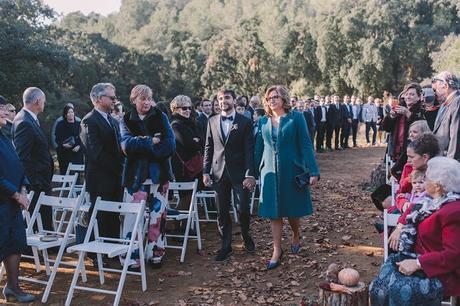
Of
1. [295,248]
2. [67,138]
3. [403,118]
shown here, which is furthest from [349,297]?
[67,138]

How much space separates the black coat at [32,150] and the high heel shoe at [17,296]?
1.61m

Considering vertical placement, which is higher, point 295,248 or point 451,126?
point 451,126

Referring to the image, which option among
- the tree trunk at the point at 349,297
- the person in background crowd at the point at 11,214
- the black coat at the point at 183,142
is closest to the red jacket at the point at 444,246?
the tree trunk at the point at 349,297

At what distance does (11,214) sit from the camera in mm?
5094

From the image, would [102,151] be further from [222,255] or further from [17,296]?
[222,255]

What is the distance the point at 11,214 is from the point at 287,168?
3118 millimetres

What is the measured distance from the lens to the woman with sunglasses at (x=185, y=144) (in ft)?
24.3

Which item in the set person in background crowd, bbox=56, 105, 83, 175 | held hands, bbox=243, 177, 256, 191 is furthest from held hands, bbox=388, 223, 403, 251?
person in background crowd, bbox=56, 105, 83, 175

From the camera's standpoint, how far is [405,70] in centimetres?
3509

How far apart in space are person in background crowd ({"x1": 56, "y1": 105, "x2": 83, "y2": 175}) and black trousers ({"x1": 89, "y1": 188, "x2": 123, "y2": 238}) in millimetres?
3349

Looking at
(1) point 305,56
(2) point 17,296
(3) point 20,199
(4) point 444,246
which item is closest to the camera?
(4) point 444,246

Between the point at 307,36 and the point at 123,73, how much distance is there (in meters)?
15.0

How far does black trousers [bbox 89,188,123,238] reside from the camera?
6.14 m

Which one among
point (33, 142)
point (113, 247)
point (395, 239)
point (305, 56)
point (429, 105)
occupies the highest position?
point (305, 56)
